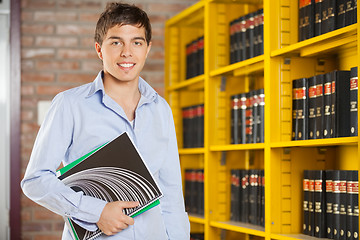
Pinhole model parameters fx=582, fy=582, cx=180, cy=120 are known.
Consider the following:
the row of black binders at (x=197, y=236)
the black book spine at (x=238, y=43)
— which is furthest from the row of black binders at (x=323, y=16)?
the row of black binders at (x=197, y=236)

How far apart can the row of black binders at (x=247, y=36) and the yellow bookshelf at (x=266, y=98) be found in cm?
8

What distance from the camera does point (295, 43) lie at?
262 cm

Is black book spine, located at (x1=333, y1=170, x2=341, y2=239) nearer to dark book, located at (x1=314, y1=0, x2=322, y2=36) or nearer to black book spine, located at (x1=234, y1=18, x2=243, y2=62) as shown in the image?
dark book, located at (x1=314, y1=0, x2=322, y2=36)

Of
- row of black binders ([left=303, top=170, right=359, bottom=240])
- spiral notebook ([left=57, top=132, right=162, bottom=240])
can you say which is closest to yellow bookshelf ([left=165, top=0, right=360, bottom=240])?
row of black binders ([left=303, top=170, right=359, bottom=240])

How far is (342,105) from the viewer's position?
90.6 inches

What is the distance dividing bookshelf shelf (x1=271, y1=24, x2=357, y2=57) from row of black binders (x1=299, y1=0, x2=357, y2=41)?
0.06 meters

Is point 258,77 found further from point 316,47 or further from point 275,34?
point 316,47

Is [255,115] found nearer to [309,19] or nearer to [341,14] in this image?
[309,19]

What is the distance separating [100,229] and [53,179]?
0.58 feet

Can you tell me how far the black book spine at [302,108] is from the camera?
2.54m

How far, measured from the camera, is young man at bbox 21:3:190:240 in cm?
147

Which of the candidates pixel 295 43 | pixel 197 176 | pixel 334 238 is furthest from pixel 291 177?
pixel 197 176

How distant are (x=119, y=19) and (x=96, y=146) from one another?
1.16 ft

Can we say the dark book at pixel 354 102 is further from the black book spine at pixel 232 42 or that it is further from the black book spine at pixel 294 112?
the black book spine at pixel 232 42
